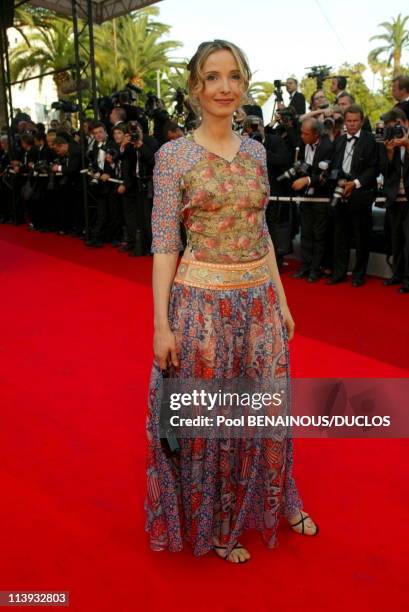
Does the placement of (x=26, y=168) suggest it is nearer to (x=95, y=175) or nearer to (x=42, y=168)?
(x=42, y=168)

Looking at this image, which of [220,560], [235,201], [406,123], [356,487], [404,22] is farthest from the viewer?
[404,22]

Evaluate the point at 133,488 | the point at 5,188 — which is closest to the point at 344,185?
the point at 133,488

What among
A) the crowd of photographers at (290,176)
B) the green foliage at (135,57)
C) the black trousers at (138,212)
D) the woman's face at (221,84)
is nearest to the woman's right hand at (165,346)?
the woman's face at (221,84)

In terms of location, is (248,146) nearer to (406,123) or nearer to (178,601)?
(178,601)

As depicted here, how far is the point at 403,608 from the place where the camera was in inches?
74.3

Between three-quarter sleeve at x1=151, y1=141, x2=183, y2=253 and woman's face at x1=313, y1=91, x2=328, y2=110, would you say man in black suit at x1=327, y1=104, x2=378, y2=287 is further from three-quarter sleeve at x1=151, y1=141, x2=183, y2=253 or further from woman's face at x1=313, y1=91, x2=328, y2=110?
three-quarter sleeve at x1=151, y1=141, x2=183, y2=253

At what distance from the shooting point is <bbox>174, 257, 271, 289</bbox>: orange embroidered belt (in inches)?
75.6

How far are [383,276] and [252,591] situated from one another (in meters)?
4.37

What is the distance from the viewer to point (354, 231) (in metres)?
5.69

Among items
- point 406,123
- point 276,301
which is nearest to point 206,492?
point 276,301

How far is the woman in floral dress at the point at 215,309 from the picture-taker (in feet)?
6.03

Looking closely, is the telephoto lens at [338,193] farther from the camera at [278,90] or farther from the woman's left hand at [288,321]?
the woman's left hand at [288,321]

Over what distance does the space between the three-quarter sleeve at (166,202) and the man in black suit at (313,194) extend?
4.09 m

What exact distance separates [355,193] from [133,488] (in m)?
3.76
